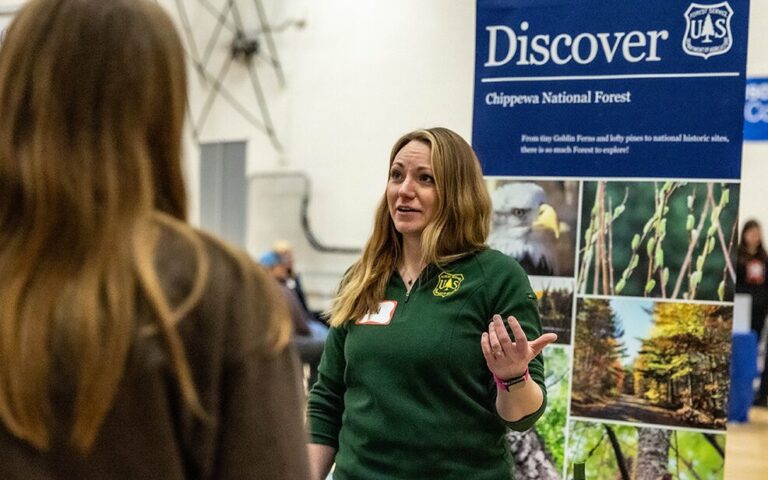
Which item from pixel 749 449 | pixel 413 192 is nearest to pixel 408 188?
pixel 413 192

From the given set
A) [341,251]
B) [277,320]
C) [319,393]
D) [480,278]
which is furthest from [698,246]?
[341,251]

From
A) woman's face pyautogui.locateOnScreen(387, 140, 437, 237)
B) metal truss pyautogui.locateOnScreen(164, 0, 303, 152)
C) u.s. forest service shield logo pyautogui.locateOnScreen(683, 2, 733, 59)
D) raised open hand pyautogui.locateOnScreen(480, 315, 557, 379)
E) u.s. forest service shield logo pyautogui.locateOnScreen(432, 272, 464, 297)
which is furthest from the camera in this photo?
metal truss pyautogui.locateOnScreen(164, 0, 303, 152)

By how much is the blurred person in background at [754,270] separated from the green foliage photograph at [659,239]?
16.5 ft

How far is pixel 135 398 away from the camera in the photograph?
82cm

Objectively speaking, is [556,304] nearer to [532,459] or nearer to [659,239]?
[659,239]

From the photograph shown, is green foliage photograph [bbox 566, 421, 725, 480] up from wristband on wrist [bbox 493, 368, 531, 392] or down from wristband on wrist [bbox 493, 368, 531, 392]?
down

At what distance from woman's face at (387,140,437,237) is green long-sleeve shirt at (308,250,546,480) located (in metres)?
0.13

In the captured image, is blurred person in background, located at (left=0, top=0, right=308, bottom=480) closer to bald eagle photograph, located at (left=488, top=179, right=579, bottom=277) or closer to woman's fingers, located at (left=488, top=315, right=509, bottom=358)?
woman's fingers, located at (left=488, top=315, right=509, bottom=358)

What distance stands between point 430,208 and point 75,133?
1315 mm

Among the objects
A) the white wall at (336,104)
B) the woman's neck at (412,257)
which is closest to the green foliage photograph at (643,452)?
the woman's neck at (412,257)

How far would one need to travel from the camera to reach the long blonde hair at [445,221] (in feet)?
6.79

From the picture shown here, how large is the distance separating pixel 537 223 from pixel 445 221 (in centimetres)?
105

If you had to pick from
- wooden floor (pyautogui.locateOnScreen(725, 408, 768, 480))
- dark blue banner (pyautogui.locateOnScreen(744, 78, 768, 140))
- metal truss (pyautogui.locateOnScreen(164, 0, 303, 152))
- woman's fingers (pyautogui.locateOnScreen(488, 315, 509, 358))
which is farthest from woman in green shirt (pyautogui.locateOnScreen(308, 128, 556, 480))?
metal truss (pyautogui.locateOnScreen(164, 0, 303, 152))

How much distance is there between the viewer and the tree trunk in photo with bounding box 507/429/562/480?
297 centimetres
